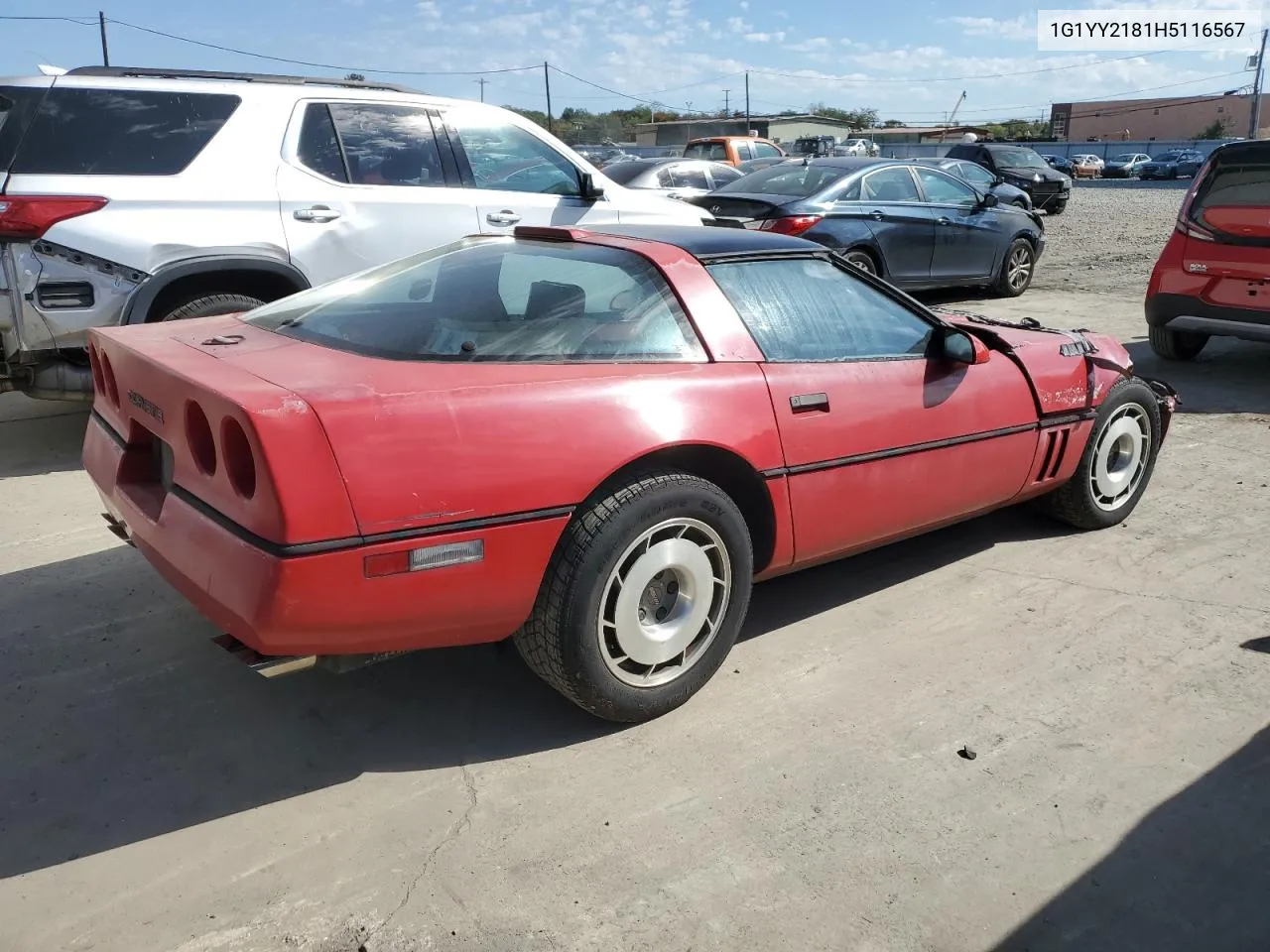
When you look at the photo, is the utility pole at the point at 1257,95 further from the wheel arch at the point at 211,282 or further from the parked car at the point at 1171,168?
the wheel arch at the point at 211,282

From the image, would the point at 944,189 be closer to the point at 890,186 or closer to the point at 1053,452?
the point at 890,186

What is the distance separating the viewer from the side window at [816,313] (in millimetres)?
3387

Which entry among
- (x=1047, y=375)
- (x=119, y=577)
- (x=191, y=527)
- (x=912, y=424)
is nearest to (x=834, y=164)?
(x=1047, y=375)

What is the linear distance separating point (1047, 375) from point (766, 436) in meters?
1.57

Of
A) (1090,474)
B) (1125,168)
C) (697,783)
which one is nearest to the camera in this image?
(697,783)

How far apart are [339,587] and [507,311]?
1.08 m

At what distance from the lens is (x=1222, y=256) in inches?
282

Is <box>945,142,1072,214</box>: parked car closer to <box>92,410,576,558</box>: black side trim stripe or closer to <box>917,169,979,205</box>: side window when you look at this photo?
<box>917,169,979,205</box>: side window

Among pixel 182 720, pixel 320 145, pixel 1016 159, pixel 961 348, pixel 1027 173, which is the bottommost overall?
pixel 182 720

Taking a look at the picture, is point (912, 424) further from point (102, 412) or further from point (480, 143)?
point (480, 143)

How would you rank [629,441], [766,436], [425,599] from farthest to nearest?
1. [766,436]
2. [629,441]
3. [425,599]

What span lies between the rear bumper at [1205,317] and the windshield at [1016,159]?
1784cm

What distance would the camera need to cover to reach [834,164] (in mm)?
9867

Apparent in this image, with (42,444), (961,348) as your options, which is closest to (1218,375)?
(961,348)
